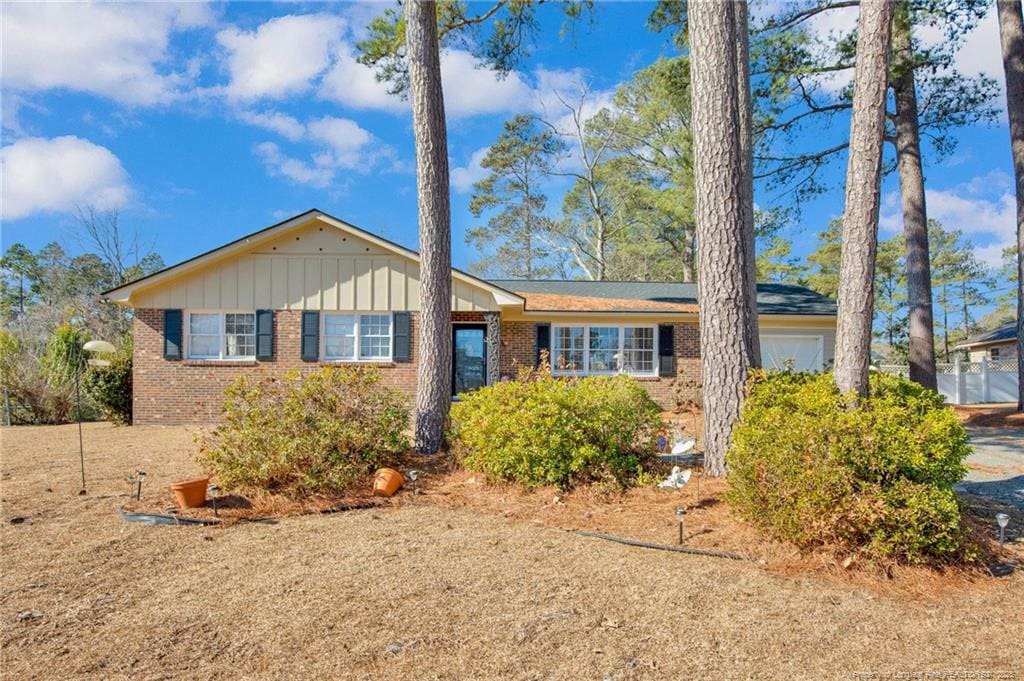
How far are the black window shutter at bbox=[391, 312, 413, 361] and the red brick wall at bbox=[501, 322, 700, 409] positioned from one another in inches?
90.6

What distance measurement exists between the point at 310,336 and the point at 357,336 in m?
0.98

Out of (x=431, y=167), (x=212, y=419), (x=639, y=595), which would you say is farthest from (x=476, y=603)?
(x=212, y=419)

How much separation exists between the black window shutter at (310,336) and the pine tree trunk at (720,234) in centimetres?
908

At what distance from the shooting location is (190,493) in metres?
4.72

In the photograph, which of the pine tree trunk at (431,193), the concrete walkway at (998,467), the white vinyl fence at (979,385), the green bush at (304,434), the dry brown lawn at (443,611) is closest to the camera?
the dry brown lawn at (443,611)

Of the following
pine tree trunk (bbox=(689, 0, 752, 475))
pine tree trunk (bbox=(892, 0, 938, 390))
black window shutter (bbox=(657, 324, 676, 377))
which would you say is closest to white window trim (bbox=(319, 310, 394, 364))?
black window shutter (bbox=(657, 324, 676, 377))

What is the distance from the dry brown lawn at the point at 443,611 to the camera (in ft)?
7.96

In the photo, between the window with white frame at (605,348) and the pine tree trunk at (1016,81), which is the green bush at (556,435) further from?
the pine tree trunk at (1016,81)

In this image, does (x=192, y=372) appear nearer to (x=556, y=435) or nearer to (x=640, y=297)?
(x=556, y=435)

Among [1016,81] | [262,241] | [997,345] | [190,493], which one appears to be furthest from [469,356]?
[997,345]

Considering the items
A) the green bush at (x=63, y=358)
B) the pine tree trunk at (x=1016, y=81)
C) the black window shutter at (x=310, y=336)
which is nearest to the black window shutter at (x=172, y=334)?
the green bush at (x=63, y=358)

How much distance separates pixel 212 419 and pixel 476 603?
1091cm

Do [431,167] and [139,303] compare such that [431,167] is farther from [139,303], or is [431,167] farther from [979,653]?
[139,303]

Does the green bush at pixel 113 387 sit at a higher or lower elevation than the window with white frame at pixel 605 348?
lower
